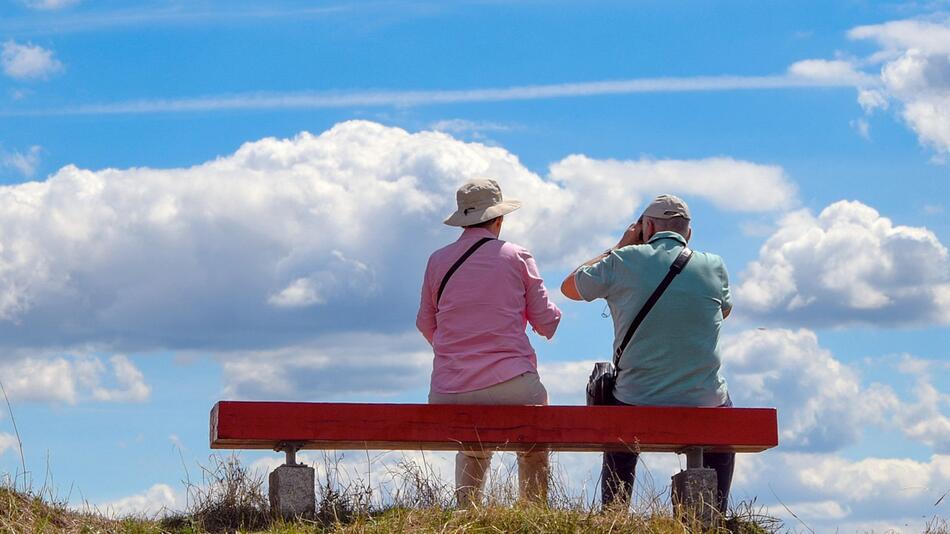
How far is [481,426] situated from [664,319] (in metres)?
1.40

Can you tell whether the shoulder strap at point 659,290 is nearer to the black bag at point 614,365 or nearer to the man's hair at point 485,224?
the black bag at point 614,365

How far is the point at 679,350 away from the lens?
29.0 feet

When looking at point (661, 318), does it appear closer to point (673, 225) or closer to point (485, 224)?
point (673, 225)

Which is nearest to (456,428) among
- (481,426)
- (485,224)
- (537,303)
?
(481,426)

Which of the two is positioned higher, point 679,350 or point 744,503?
point 679,350

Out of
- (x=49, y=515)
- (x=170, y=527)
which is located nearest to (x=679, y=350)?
(x=170, y=527)

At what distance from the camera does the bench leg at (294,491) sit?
851cm

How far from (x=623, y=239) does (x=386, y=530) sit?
2.92 meters

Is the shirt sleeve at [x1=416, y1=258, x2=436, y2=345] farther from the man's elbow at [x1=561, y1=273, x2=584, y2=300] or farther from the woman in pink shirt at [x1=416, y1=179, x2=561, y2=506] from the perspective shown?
A: the man's elbow at [x1=561, y1=273, x2=584, y2=300]

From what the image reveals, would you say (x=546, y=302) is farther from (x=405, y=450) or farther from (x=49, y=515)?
(x=49, y=515)

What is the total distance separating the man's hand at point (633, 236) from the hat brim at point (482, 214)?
849 mm

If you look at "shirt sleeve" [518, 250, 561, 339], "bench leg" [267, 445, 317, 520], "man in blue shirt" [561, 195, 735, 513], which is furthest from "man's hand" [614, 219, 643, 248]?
"bench leg" [267, 445, 317, 520]

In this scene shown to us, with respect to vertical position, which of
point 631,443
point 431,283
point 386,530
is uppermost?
point 431,283

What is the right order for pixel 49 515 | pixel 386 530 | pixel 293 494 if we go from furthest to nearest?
pixel 49 515
pixel 293 494
pixel 386 530
